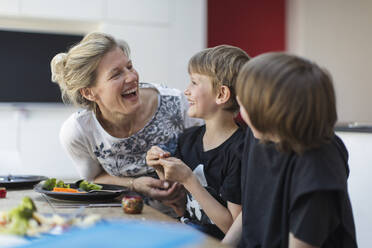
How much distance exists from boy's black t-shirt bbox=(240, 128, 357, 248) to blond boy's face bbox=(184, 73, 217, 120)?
414 millimetres

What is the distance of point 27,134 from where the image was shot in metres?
4.95

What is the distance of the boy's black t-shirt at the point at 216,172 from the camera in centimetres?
159

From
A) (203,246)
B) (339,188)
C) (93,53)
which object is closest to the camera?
(203,246)

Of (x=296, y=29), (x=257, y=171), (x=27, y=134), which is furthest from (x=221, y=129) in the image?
(x=296, y=29)

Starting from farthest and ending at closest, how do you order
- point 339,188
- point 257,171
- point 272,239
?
point 257,171 → point 272,239 → point 339,188

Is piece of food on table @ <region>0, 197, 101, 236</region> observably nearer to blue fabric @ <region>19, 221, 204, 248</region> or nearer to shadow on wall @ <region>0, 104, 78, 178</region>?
blue fabric @ <region>19, 221, 204, 248</region>

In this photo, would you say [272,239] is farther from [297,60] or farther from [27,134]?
[27,134]

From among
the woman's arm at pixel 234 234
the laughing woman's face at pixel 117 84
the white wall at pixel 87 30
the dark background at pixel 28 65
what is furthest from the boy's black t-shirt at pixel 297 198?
the dark background at pixel 28 65

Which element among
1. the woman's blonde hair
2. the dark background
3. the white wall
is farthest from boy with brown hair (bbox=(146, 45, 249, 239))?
the dark background

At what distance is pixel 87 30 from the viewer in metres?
5.29

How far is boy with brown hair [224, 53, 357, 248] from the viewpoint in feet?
3.60

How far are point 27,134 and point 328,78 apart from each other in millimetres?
4256

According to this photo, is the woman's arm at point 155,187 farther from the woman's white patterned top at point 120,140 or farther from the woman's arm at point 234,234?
the woman's arm at point 234,234

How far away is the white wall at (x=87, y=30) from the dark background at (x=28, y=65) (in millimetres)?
99
